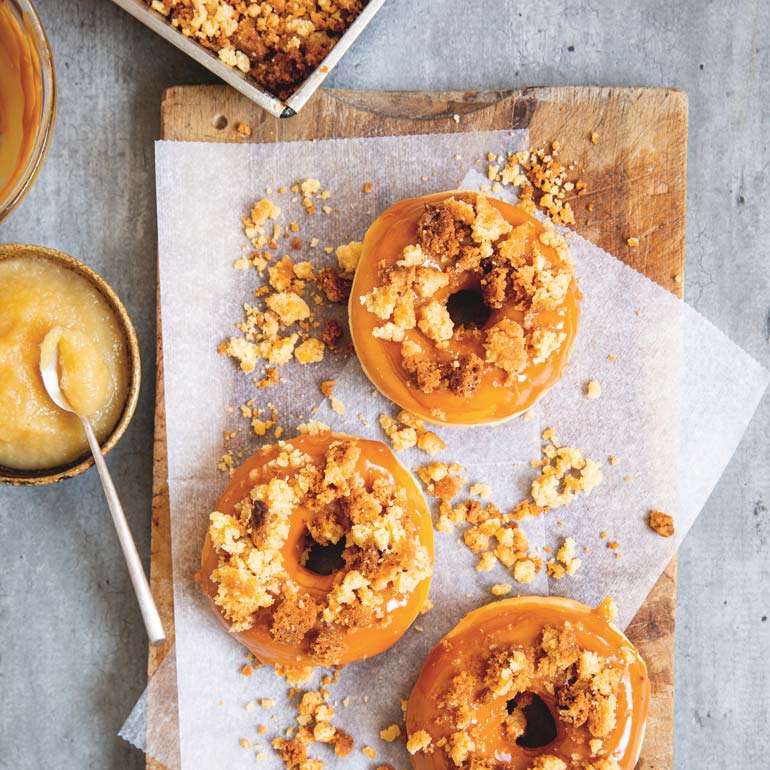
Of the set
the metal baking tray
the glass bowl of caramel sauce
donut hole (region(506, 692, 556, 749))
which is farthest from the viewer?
donut hole (region(506, 692, 556, 749))

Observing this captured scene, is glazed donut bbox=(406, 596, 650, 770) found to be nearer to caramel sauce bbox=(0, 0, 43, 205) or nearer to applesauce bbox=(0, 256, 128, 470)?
applesauce bbox=(0, 256, 128, 470)

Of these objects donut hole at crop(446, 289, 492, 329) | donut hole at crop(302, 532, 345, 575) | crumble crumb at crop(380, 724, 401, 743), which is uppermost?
donut hole at crop(446, 289, 492, 329)

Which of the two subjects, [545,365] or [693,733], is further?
[693,733]

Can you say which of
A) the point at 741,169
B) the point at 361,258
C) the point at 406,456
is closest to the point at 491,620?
the point at 406,456

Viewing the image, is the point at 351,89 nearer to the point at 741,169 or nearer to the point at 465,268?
the point at 465,268

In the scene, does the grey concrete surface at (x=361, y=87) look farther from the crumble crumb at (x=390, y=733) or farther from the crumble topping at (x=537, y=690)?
the crumble crumb at (x=390, y=733)

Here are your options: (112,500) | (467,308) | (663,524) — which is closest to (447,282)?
(467,308)

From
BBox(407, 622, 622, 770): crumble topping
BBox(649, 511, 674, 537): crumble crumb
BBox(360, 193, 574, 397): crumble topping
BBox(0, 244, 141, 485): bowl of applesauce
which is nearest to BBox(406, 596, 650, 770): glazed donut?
BBox(407, 622, 622, 770): crumble topping
